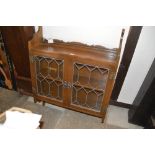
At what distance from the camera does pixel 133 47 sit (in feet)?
6.55

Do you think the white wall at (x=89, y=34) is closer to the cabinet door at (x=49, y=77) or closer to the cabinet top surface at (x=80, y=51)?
the cabinet top surface at (x=80, y=51)

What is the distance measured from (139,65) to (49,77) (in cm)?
121

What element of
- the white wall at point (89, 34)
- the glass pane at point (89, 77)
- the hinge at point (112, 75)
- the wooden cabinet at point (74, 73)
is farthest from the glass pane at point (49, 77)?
the hinge at point (112, 75)

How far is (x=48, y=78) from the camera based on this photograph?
2.15 metres

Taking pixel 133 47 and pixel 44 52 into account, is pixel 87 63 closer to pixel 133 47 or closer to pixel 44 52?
pixel 44 52

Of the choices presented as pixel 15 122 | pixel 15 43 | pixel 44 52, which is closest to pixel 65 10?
pixel 15 122

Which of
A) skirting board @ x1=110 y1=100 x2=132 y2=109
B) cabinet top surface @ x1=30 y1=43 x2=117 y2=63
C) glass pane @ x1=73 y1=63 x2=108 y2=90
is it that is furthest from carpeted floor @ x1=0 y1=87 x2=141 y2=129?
cabinet top surface @ x1=30 y1=43 x2=117 y2=63

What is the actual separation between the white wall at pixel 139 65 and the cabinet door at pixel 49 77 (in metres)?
0.95

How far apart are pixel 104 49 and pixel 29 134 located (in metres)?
1.60

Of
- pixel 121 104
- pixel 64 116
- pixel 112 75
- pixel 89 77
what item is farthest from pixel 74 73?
pixel 121 104

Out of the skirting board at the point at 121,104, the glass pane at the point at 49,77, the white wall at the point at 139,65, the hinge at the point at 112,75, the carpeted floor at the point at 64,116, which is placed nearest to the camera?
the hinge at the point at 112,75

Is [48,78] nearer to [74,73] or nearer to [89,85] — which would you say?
[74,73]

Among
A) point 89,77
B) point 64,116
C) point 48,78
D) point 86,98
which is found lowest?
point 64,116

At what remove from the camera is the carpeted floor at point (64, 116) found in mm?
2248
